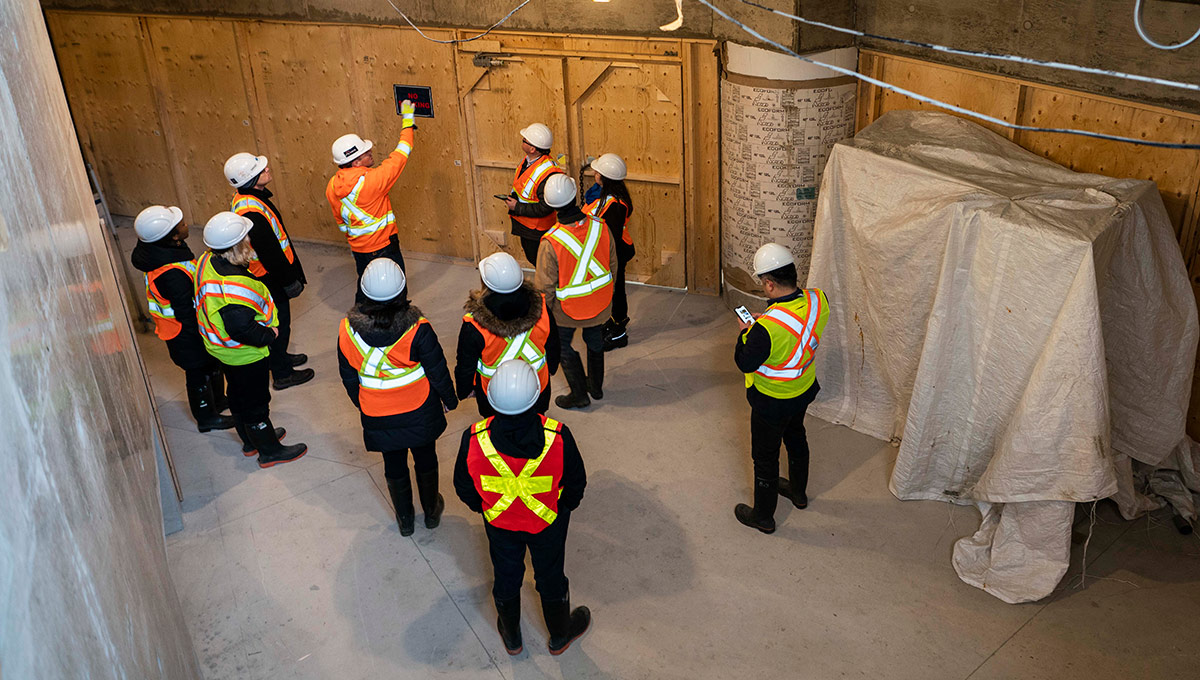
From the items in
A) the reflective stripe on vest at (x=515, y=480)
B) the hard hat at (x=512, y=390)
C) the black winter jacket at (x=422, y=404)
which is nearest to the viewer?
the hard hat at (x=512, y=390)

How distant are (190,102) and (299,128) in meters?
1.60

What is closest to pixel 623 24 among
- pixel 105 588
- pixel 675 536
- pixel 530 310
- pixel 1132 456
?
pixel 530 310

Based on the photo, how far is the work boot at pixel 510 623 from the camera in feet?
16.4

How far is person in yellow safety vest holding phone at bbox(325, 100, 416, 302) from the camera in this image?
795cm

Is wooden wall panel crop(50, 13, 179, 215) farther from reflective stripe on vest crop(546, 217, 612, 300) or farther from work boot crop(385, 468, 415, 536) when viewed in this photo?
work boot crop(385, 468, 415, 536)

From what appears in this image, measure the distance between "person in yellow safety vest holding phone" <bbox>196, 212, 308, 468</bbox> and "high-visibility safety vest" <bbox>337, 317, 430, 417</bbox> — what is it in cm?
109

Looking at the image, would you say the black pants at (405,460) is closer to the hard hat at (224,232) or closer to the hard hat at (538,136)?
the hard hat at (224,232)

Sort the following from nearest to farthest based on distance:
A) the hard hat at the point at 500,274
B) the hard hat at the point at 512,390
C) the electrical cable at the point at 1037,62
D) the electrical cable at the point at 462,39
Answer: the electrical cable at the point at 1037,62
the hard hat at the point at 512,390
the hard hat at the point at 500,274
the electrical cable at the point at 462,39

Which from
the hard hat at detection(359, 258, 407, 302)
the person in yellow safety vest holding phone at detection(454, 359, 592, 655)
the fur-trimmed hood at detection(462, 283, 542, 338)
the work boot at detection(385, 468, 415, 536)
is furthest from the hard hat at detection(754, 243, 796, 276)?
the work boot at detection(385, 468, 415, 536)

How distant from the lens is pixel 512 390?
159 inches

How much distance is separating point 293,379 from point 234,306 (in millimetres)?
2191

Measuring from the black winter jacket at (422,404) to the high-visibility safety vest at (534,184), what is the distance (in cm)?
287

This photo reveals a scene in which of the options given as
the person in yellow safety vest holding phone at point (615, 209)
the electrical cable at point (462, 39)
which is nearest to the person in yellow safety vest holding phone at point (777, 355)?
the person in yellow safety vest holding phone at point (615, 209)

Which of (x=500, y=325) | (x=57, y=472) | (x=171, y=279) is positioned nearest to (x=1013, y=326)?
(x=500, y=325)
